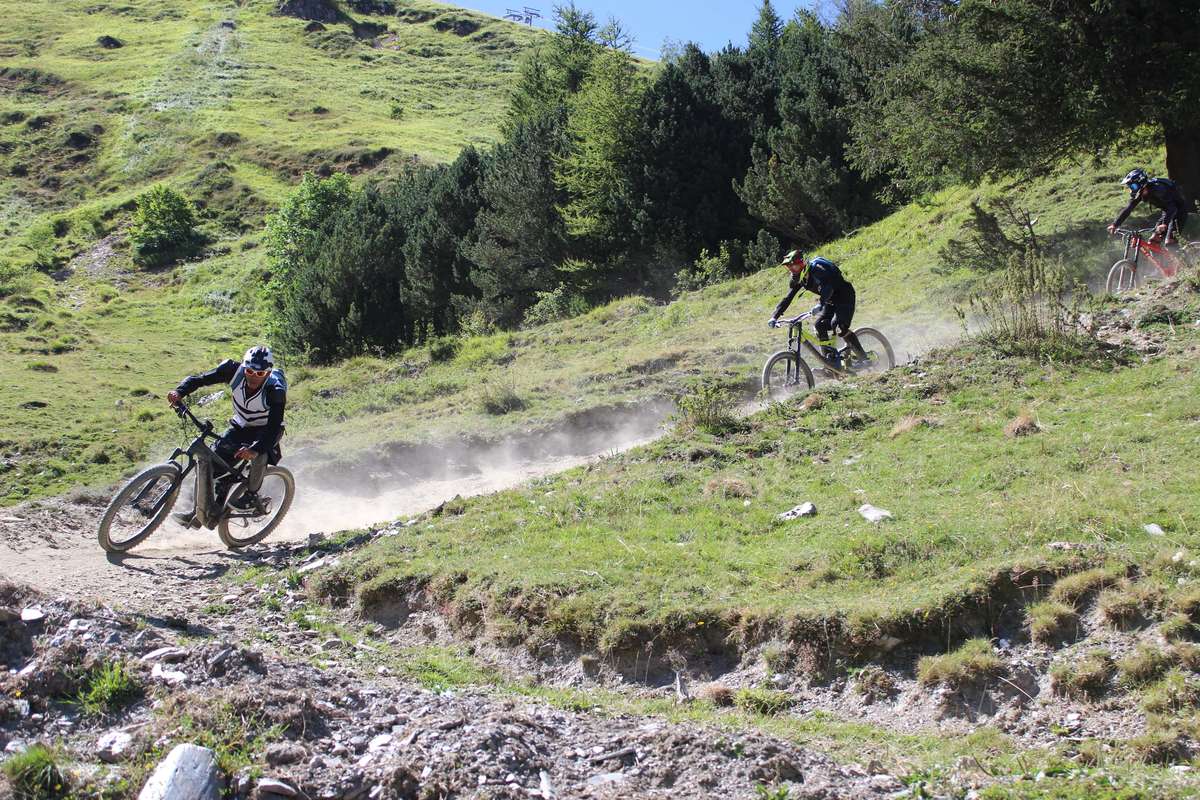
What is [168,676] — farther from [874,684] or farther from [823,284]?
[823,284]

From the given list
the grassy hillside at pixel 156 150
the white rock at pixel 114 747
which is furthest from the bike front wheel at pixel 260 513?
the white rock at pixel 114 747

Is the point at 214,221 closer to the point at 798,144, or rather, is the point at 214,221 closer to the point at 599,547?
the point at 798,144

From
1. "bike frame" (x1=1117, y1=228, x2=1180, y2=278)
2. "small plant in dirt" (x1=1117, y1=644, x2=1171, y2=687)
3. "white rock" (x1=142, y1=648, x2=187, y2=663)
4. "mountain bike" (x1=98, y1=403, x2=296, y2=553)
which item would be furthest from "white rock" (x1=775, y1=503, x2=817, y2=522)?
"bike frame" (x1=1117, y1=228, x2=1180, y2=278)

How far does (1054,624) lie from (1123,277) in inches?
418

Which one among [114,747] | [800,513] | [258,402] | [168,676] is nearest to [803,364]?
[800,513]

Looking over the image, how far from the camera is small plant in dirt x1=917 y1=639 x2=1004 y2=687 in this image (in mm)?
6254

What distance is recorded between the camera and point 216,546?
38.7 ft

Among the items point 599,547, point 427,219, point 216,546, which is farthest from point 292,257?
point 599,547

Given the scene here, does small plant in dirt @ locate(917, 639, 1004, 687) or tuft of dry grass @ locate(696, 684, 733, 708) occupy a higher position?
small plant in dirt @ locate(917, 639, 1004, 687)

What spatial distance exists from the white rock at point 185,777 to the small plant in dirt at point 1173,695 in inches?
204

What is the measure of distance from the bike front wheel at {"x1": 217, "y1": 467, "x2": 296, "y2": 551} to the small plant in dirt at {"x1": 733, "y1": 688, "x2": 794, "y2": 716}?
7.20m

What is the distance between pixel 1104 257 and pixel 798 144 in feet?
53.3

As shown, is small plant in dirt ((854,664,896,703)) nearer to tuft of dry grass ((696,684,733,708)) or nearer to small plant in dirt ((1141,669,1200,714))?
tuft of dry grass ((696,684,733,708))

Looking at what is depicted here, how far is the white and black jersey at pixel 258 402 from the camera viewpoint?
11086 millimetres
